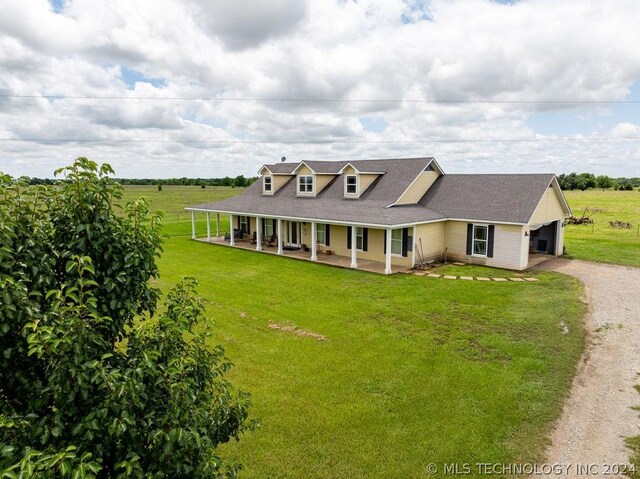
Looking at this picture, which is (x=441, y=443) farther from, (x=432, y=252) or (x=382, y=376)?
(x=432, y=252)

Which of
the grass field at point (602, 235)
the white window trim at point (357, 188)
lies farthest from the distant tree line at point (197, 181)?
the white window trim at point (357, 188)

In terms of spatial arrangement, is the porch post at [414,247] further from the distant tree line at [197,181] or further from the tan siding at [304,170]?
the distant tree line at [197,181]

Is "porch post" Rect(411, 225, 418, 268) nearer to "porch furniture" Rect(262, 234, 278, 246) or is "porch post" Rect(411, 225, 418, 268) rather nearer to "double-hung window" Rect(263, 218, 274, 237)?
"porch furniture" Rect(262, 234, 278, 246)

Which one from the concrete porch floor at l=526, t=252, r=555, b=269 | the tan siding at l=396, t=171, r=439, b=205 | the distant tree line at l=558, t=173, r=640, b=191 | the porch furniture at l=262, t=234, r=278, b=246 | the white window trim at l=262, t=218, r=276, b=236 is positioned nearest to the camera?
the concrete porch floor at l=526, t=252, r=555, b=269

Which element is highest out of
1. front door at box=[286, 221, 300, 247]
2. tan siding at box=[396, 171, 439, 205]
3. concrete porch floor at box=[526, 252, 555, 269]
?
tan siding at box=[396, 171, 439, 205]

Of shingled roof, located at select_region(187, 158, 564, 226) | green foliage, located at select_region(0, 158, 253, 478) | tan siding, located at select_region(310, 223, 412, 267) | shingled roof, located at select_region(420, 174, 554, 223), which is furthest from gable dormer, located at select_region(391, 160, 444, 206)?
green foliage, located at select_region(0, 158, 253, 478)

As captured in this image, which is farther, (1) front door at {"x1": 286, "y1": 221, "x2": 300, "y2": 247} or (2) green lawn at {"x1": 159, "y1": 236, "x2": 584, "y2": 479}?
(1) front door at {"x1": 286, "y1": 221, "x2": 300, "y2": 247}
